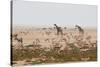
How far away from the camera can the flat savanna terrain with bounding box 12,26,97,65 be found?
250cm

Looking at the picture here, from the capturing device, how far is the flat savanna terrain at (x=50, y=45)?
2.50 meters

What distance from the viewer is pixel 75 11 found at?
2.70 meters

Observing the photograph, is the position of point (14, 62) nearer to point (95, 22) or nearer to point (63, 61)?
point (63, 61)

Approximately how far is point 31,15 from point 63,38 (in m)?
0.46

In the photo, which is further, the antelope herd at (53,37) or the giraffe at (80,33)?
the giraffe at (80,33)

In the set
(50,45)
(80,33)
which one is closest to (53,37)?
(50,45)

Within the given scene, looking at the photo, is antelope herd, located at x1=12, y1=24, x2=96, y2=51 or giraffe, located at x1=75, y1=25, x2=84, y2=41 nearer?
antelope herd, located at x1=12, y1=24, x2=96, y2=51

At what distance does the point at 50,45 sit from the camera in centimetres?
261

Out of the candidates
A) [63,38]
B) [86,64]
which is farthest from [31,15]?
[86,64]

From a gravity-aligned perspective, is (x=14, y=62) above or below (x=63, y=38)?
below

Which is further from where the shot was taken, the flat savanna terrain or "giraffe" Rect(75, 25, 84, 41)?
"giraffe" Rect(75, 25, 84, 41)

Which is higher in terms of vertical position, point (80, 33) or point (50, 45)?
point (80, 33)

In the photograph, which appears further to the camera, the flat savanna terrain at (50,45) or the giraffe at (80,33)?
the giraffe at (80,33)

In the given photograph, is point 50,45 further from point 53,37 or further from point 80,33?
point 80,33
